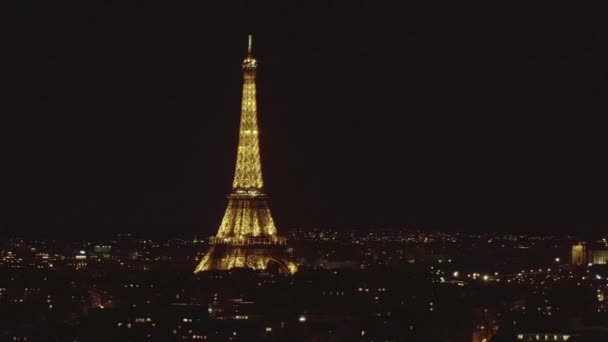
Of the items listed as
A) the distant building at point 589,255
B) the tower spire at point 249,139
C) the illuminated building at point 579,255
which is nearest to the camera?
the tower spire at point 249,139

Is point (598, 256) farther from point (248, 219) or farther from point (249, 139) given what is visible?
point (249, 139)

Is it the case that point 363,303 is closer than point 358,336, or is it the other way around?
point 358,336

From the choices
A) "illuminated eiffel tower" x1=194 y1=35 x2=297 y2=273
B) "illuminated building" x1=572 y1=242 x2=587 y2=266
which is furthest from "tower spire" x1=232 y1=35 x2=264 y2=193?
"illuminated building" x1=572 y1=242 x2=587 y2=266

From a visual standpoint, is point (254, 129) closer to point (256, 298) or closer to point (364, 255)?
point (256, 298)

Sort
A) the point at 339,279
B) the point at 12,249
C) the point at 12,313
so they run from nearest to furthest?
1. the point at 12,313
2. the point at 339,279
3. the point at 12,249

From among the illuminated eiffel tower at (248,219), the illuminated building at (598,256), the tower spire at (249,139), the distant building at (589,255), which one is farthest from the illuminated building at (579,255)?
the tower spire at (249,139)

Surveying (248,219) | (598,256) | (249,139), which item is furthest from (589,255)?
(249,139)

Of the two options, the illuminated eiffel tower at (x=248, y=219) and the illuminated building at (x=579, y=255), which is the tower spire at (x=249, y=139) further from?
the illuminated building at (x=579, y=255)

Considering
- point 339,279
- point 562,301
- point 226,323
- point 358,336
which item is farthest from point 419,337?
point 339,279
